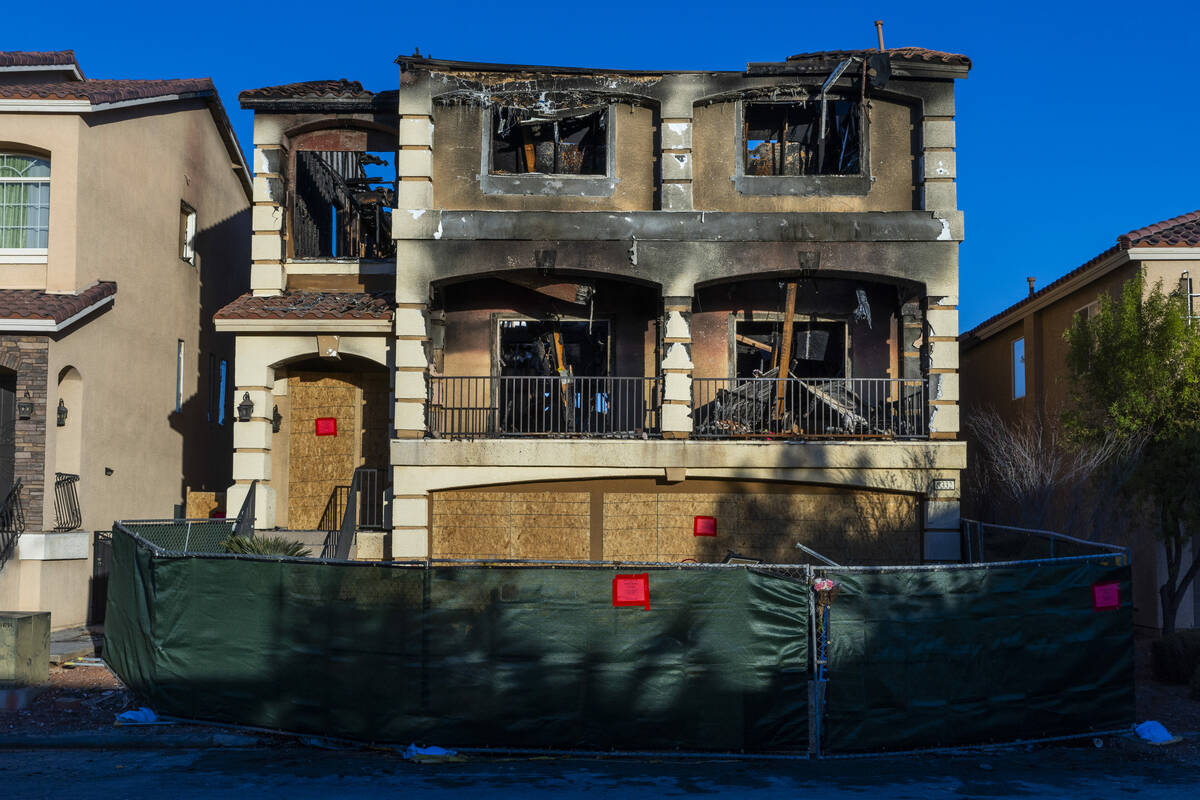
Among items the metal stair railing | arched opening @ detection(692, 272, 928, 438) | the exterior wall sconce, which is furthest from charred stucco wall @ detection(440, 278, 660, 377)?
the metal stair railing

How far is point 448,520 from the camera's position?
17.5m

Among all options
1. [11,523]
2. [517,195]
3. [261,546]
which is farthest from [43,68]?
[261,546]

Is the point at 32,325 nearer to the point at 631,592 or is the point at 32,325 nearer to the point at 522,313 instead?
the point at 522,313

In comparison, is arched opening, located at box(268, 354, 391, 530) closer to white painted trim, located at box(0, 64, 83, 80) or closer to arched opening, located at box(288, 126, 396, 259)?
arched opening, located at box(288, 126, 396, 259)

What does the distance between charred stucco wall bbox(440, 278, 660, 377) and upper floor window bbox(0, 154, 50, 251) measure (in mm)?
6302

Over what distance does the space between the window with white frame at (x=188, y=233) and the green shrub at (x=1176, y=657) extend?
1742cm

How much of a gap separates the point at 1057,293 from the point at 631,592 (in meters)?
13.9

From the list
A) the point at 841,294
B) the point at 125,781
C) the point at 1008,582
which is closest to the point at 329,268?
the point at 841,294

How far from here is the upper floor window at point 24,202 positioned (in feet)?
58.5

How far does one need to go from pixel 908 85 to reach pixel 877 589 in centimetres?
1022

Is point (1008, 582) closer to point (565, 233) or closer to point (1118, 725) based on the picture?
point (1118, 725)

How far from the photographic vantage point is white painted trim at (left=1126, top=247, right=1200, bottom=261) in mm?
17594

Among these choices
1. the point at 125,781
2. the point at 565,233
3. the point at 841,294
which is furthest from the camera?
the point at 841,294

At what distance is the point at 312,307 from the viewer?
1794cm
